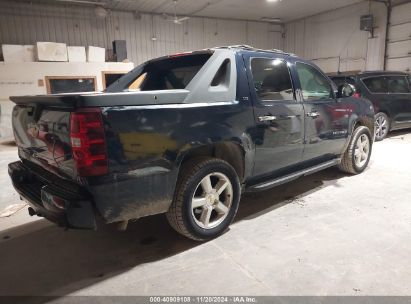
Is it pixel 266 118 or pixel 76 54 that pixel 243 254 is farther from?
pixel 76 54

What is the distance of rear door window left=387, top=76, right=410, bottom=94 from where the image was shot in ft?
24.3

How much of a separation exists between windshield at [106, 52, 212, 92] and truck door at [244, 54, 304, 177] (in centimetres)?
55

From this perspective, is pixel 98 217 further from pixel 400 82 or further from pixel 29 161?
pixel 400 82

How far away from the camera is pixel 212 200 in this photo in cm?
265

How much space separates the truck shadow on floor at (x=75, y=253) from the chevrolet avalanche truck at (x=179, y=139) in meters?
0.34

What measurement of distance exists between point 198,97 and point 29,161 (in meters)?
1.59

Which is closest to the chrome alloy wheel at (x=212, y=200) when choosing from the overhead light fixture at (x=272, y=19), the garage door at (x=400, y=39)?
the garage door at (x=400, y=39)

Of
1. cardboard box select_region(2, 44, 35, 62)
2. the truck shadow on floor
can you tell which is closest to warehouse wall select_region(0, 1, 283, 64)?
cardboard box select_region(2, 44, 35, 62)

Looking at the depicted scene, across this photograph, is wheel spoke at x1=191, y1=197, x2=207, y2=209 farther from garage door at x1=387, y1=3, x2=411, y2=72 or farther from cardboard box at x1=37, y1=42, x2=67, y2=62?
garage door at x1=387, y1=3, x2=411, y2=72

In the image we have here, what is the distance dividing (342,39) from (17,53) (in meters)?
12.8

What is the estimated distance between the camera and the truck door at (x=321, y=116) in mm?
3443

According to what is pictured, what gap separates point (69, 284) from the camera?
7.07ft

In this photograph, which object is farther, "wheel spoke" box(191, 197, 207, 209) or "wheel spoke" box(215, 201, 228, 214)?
"wheel spoke" box(215, 201, 228, 214)

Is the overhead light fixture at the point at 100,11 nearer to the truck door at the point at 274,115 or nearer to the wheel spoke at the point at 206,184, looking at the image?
the truck door at the point at 274,115
